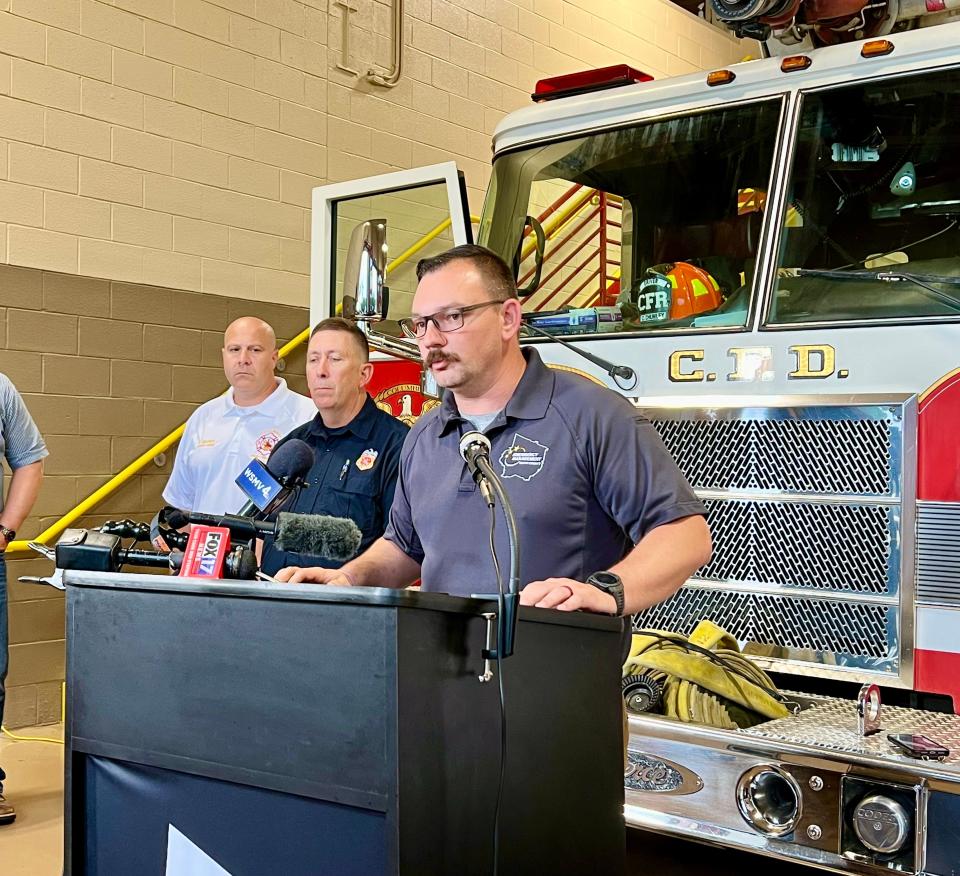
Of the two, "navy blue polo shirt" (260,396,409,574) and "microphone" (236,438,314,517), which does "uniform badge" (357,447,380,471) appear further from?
"microphone" (236,438,314,517)

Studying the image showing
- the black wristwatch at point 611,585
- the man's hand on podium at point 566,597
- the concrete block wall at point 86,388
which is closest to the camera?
the man's hand on podium at point 566,597

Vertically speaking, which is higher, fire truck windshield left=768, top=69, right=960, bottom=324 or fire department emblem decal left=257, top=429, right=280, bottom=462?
fire truck windshield left=768, top=69, right=960, bottom=324

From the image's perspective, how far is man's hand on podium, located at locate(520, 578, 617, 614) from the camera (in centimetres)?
219

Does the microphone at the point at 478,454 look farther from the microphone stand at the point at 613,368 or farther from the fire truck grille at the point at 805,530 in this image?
the microphone stand at the point at 613,368

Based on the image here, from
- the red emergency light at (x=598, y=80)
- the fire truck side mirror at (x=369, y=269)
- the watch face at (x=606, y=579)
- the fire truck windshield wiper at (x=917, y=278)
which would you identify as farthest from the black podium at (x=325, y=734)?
the red emergency light at (x=598, y=80)

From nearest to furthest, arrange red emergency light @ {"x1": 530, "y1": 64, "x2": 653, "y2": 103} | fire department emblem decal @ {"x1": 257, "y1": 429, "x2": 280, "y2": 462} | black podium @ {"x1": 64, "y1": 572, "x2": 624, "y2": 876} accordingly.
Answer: black podium @ {"x1": 64, "y1": 572, "x2": 624, "y2": 876}, red emergency light @ {"x1": 530, "y1": 64, "x2": 653, "y2": 103}, fire department emblem decal @ {"x1": 257, "y1": 429, "x2": 280, "y2": 462}

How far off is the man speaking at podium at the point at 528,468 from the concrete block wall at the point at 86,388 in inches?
176

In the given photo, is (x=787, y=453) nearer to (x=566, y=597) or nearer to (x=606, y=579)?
(x=606, y=579)

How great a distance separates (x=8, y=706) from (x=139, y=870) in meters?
5.04

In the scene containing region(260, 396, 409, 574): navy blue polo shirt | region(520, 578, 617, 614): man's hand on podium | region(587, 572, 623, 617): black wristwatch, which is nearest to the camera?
region(520, 578, 617, 614): man's hand on podium

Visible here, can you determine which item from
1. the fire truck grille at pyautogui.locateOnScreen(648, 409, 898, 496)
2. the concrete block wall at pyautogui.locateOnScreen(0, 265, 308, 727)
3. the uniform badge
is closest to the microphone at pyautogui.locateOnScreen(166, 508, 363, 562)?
the fire truck grille at pyautogui.locateOnScreen(648, 409, 898, 496)

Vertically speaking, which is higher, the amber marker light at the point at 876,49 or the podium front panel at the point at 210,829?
the amber marker light at the point at 876,49

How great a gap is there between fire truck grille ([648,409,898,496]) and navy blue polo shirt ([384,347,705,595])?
85 centimetres

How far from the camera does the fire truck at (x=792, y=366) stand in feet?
9.38
